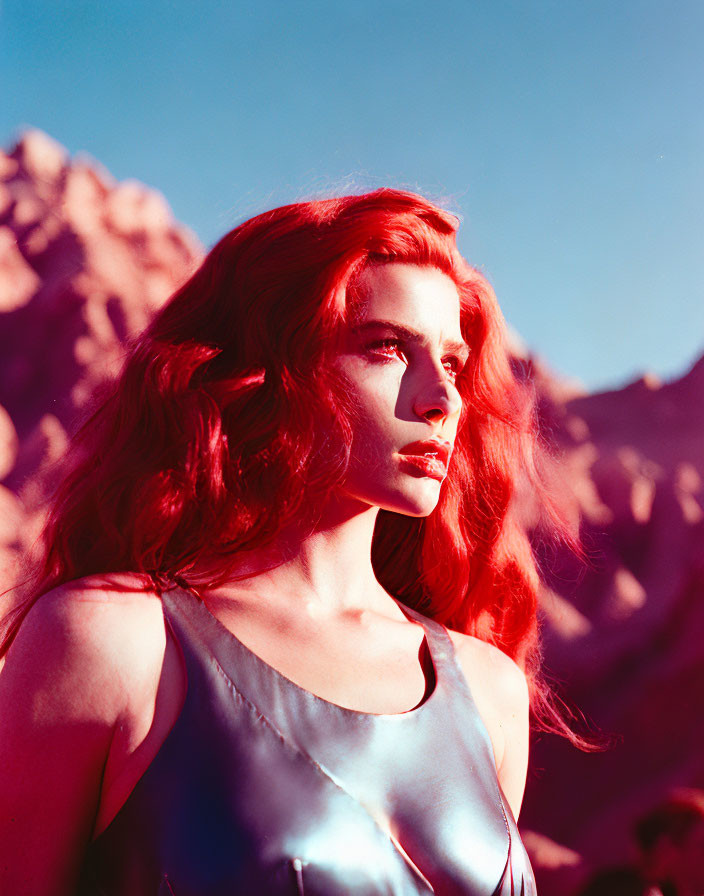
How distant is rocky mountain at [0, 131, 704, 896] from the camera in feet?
5.83

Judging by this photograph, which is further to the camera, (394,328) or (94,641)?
(394,328)

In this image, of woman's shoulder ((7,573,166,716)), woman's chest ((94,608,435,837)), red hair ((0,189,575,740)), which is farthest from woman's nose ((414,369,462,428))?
woman's shoulder ((7,573,166,716))

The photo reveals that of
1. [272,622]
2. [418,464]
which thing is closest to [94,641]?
[272,622]

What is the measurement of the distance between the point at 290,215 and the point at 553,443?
→ 0.90m

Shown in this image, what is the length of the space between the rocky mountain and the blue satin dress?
0.65 meters

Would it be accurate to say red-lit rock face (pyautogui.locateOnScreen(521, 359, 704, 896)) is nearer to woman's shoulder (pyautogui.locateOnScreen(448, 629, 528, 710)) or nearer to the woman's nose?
woman's shoulder (pyautogui.locateOnScreen(448, 629, 528, 710))

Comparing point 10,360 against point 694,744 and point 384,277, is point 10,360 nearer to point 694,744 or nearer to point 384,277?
point 384,277

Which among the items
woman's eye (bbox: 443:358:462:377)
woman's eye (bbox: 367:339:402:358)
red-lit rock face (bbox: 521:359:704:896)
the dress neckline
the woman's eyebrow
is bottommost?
red-lit rock face (bbox: 521:359:704:896)

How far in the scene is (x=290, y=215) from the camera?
135cm

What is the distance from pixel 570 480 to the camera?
1964 millimetres

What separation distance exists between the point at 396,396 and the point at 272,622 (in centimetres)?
36

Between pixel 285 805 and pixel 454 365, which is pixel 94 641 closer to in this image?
pixel 285 805

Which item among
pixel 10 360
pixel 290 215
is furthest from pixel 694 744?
pixel 10 360

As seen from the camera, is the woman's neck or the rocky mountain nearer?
the woman's neck
